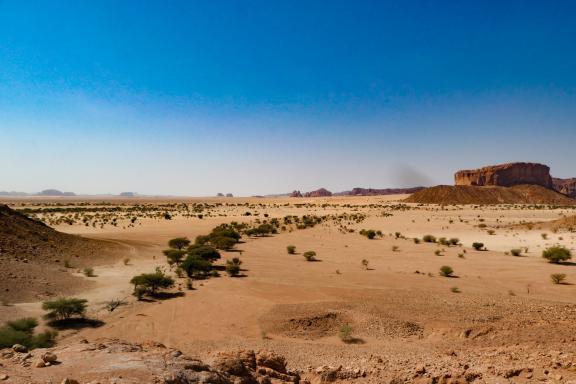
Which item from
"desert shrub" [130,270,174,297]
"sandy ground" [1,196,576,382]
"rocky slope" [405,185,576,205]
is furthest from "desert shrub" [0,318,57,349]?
"rocky slope" [405,185,576,205]

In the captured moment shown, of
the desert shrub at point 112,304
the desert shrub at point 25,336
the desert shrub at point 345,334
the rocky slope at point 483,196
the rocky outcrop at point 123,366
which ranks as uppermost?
the rocky slope at point 483,196

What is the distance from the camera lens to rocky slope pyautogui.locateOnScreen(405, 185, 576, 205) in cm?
12438

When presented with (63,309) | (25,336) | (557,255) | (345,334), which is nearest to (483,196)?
(557,255)

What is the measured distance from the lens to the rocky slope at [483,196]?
124 m

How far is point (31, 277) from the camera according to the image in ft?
56.6

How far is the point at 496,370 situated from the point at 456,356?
1.31 metres

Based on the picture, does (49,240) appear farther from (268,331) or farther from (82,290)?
(268,331)

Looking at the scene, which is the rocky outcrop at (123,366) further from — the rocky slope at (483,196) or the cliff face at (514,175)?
the cliff face at (514,175)

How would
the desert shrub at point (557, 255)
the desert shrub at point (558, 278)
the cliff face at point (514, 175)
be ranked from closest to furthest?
the desert shrub at point (558, 278) → the desert shrub at point (557, 255) → the cliff face at point (514, 175)

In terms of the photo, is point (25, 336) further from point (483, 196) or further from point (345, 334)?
point (483, 196)

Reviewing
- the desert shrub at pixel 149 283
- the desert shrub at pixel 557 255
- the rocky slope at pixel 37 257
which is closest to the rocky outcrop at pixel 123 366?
the desert shrub at pixel 149 283

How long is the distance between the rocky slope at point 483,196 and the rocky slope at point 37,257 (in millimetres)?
115033

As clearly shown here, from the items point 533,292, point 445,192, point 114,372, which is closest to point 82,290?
Result: point 114,372

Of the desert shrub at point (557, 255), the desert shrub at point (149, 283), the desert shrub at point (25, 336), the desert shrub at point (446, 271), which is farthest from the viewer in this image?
the desert shrub at point (557, 255)
